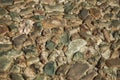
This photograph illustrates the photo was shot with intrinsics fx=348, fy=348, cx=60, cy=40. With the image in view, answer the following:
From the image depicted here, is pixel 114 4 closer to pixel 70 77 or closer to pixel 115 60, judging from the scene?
pixel 115 60

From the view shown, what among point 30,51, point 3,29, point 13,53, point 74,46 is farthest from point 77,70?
point 3,29

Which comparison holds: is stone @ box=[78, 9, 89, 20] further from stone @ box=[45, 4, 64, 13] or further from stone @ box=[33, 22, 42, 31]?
stone @ box=[33, 22, 42, 31]

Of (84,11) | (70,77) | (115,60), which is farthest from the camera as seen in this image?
(84,11)

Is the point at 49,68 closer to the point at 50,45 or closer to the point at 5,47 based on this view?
the point at 50,45

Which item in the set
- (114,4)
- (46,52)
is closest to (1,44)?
(46,52)

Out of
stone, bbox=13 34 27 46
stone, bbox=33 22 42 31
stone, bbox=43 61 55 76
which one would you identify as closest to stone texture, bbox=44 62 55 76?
stone, bbox=43 61 55 76

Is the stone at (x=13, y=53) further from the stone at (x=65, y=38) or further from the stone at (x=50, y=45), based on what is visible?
the stone at (x=65, y=38)

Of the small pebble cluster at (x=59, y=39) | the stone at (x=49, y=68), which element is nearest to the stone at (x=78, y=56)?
the small pebble cluster at (x=59, y=39)
